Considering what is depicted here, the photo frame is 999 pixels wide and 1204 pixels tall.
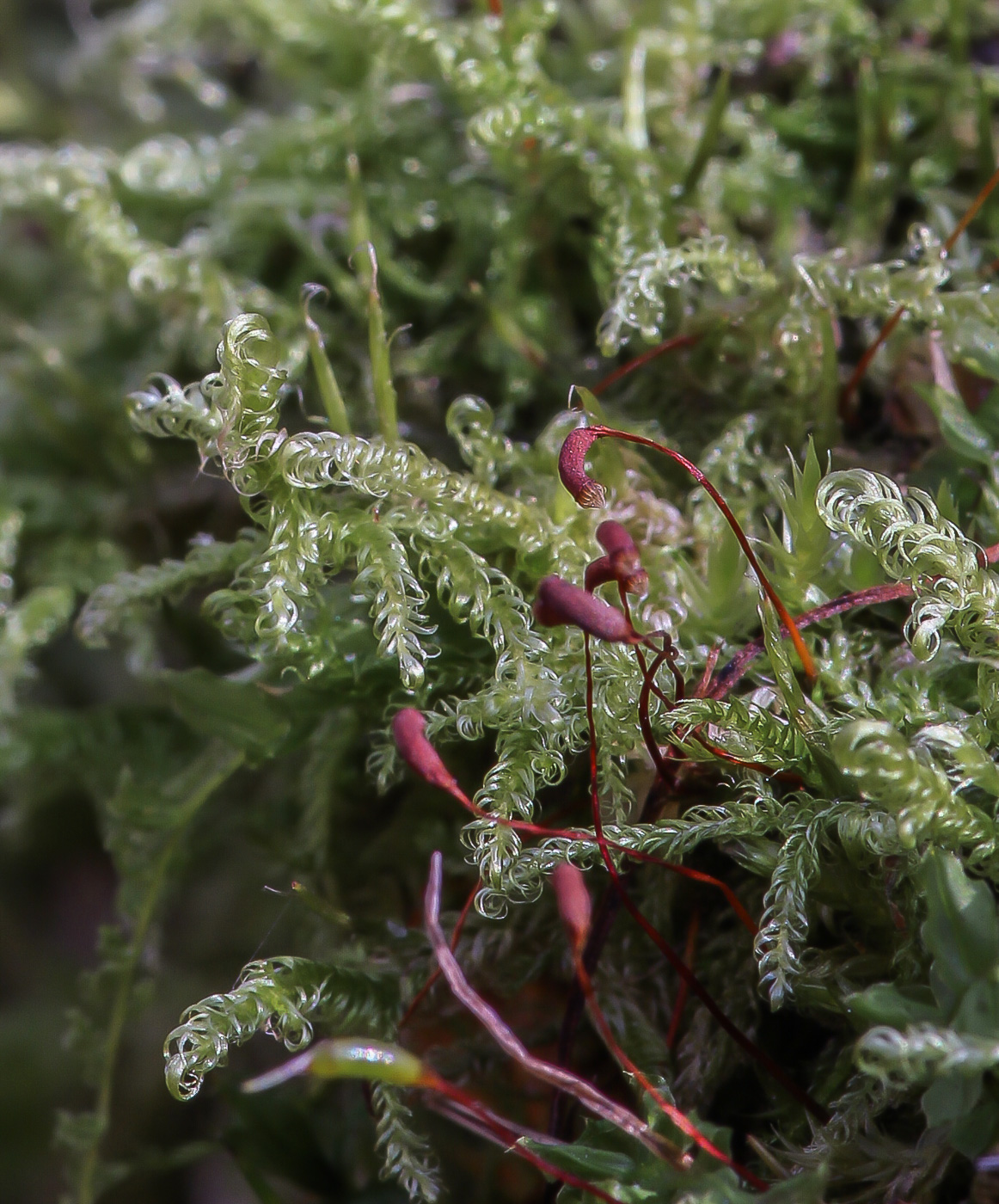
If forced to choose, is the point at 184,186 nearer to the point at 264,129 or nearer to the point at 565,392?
the point at 264,129

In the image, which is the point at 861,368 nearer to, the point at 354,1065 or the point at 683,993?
the point at 683,993

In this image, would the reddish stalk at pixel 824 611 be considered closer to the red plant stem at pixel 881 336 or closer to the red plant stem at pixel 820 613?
the red plant stem at pixel 820 613

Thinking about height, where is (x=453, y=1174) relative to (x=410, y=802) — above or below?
below

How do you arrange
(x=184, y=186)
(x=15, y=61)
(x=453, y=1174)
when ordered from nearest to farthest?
(x=453, y=1174)
(x=184, y=186)
(x=15, y=61)

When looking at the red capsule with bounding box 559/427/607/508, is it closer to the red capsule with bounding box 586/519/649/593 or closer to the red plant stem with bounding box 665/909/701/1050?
the red capsule with bounding box 586/519/649/593

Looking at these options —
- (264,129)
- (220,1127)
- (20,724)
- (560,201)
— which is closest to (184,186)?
(264,129)

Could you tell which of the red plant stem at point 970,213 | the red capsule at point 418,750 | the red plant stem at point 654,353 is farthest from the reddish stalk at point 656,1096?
the red plant stem at point 970,213

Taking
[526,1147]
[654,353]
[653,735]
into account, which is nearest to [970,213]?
[654,353]
